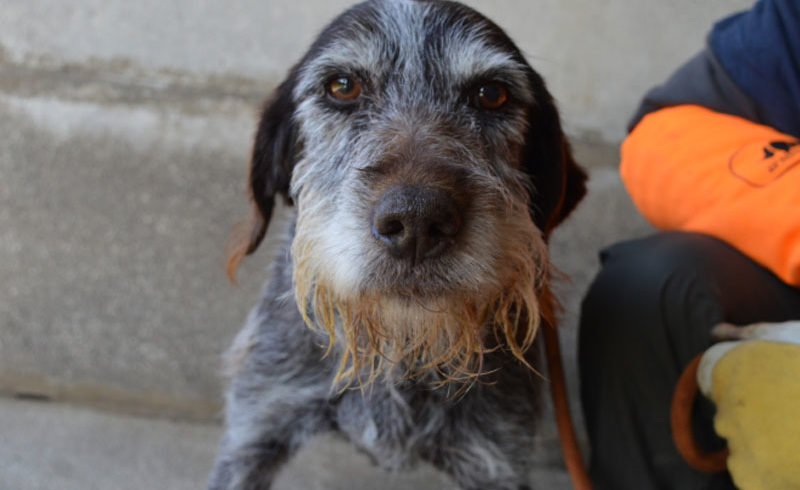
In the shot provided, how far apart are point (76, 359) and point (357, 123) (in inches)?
72.7

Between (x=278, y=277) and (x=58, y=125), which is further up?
(x=58, y=125)

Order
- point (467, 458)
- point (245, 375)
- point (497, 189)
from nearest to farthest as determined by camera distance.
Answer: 1. point (497, 189)
2. point (467, 458)
3. point (245, 375)

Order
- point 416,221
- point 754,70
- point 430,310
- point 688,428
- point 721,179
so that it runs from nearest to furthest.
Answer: point 416,221 < point 430,310 < point 688,428 < point 721,179 < point 754,70

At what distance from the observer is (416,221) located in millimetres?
1187

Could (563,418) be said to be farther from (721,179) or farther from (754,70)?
(754,70)

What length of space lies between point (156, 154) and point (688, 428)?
2223mm

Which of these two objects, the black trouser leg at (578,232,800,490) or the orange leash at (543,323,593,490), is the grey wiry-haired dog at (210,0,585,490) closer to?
the orange leash at (543,323,593,490)

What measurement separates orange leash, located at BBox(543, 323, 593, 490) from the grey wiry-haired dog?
0.30 ft

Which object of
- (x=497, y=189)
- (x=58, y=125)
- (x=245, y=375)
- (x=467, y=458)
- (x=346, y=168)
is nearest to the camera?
(x=497, y=189)

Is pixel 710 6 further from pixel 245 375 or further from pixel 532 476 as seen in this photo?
pixel 245 375

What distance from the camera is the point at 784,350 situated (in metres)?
1.45

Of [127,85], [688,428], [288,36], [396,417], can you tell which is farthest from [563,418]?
[127,85]

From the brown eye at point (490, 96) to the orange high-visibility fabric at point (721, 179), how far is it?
23.9 inches

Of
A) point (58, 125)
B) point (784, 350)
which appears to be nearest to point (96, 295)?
point (58, 125)
